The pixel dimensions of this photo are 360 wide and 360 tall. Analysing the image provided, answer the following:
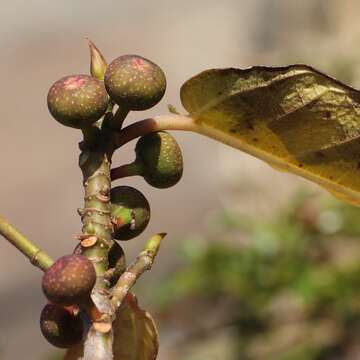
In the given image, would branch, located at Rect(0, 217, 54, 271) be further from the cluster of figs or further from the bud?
the bud

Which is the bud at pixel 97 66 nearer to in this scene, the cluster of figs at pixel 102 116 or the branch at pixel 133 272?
the cluster of figs at pixel 102 116

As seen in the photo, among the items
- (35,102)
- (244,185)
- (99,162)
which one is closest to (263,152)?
(99,162)

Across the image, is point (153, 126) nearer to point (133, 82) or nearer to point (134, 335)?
point (133, 82)

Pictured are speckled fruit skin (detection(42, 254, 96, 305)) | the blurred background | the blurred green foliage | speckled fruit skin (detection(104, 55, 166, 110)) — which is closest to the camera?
speckled fruit skin (detection(42, 254, 96, 305))

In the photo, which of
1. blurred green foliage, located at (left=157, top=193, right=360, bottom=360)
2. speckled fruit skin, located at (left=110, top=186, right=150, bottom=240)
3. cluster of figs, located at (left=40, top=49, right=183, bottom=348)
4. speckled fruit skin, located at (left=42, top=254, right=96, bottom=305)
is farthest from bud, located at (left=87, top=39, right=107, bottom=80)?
blurred green foliage, located at (left=157, top=193, right=360, bottom=360)

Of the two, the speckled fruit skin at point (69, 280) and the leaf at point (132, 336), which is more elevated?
the speckled fruit skin at point (69, 280)

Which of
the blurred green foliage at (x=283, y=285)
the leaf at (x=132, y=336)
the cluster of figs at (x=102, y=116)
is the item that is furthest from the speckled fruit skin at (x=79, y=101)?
the blurred green foliage at (x=283, y=285)
